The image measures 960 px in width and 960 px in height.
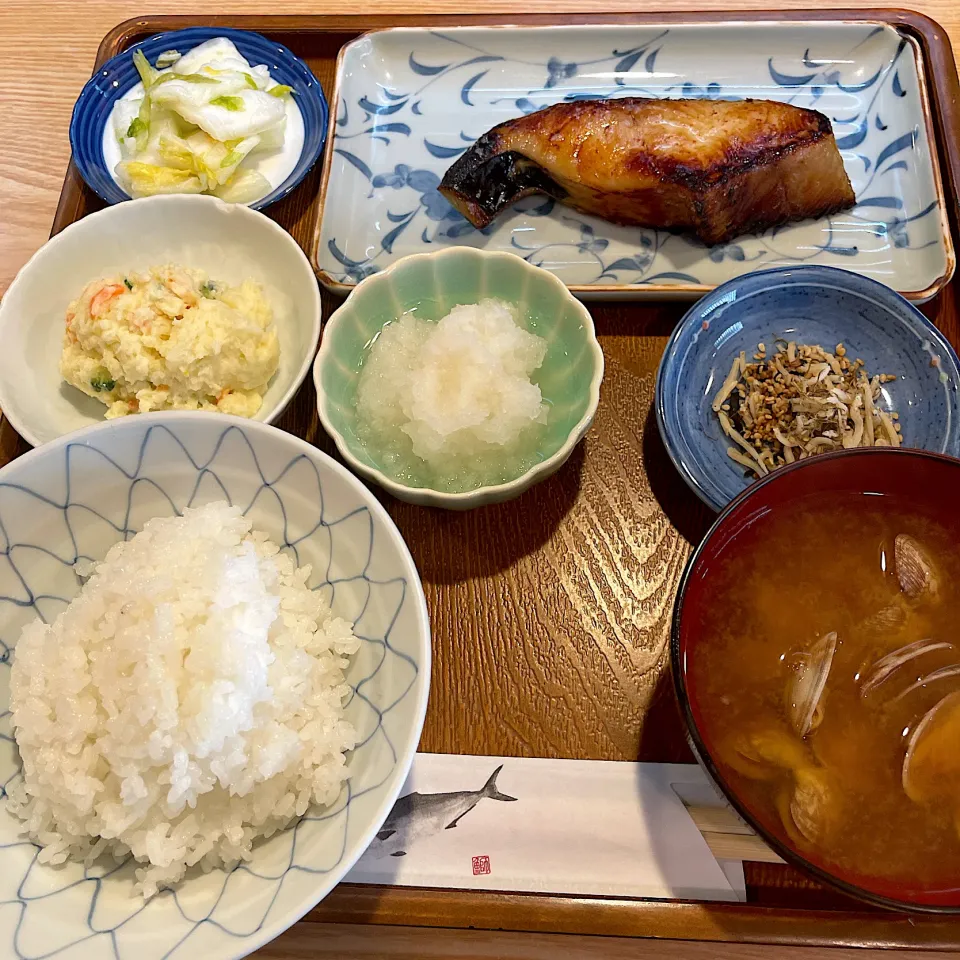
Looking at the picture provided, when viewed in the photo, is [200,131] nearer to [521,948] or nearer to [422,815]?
[422,815]

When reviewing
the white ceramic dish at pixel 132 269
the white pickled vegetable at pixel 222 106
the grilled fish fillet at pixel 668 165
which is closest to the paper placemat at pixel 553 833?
the white ceramic dish at pixel 132 269

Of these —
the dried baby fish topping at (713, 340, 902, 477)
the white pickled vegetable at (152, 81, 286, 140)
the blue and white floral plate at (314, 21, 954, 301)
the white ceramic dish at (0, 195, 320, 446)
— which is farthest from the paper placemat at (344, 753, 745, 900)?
the white pickled vegetable at (152, 81, 286, 140)

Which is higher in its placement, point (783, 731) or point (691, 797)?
point (783, 731)

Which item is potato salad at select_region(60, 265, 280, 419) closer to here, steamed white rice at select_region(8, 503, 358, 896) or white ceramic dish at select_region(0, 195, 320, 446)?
white ceramic dish at select_region(0, 195, 320, 446)

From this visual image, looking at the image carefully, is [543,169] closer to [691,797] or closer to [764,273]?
[764,273]

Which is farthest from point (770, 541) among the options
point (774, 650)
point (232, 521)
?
point (232, 521)

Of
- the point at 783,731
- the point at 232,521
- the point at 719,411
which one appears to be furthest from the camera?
the point at 719,411
